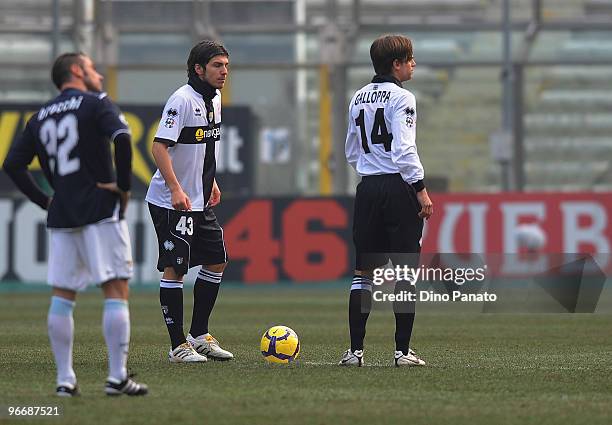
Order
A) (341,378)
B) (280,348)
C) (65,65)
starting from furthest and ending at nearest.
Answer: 1. (280,348)
2. (341,378)
3. (65,65)

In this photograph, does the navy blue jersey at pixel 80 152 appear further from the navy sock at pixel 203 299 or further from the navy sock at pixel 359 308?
the navy sock at pixel 203 299

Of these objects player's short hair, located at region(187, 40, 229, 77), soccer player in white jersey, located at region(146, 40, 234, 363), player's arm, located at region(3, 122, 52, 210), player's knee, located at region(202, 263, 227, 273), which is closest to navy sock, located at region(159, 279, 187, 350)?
soccer player in white jersey, located at region(146, 40, 234, 363)

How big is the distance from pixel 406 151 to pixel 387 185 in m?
0.29

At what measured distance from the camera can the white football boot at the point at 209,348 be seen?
366 inches

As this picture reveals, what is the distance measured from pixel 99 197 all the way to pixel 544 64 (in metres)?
21.5

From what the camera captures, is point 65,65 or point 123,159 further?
point 65,65

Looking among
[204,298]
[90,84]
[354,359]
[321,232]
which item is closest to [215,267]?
[204,298]

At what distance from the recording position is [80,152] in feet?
22.5

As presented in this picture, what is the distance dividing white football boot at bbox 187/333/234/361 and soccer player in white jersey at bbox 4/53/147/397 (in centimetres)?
236

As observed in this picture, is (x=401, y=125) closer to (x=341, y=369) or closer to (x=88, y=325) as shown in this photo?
(x=341, y=369)

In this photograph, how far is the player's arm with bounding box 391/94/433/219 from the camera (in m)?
8.55

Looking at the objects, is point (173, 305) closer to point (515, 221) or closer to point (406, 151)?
point (406, 151)

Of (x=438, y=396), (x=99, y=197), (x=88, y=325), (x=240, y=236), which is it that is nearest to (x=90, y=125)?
(x=99, y=197)

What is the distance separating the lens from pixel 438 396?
23.5ft
